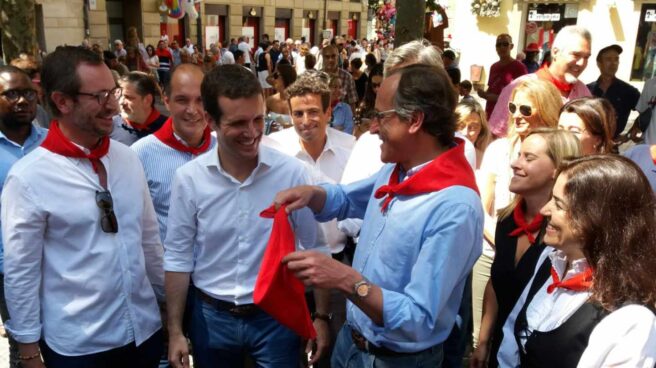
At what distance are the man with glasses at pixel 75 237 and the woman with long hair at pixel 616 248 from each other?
1787 millimetres

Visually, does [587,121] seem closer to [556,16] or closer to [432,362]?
[432,362]

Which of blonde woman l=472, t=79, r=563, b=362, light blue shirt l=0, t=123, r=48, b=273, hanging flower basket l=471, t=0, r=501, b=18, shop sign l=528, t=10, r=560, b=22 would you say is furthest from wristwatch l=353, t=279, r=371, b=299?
shop sign l=528, t=10, r=560, b=22

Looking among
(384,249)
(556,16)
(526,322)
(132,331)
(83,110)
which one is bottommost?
(132,331)

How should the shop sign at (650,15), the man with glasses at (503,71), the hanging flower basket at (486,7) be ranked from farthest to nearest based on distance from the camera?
1. the hanging flower basket at (486,7)
2. the shop sign at (650,15)
3. the man with glasses at (503,71)

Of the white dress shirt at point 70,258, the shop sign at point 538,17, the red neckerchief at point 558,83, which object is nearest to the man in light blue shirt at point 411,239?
the white dress shirt at point 70,258

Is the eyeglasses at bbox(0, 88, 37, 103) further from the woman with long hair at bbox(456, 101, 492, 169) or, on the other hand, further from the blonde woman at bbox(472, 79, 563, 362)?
the woman with long hair at bbox(456, 101, 492, 169)

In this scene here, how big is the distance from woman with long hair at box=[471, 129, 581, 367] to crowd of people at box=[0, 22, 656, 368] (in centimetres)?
1

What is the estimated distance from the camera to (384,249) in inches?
74.9

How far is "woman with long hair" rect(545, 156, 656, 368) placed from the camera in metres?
1.67

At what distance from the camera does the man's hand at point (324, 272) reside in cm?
170

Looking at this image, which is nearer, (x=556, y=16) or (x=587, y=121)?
(x=587, y=121)

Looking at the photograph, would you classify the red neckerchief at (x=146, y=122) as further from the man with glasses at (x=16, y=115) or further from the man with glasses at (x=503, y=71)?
the man with glasses at (x=503, y=71)

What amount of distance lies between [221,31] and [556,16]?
18075 millimetres

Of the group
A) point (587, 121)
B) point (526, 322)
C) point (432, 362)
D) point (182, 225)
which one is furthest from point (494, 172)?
point (182, 225)
